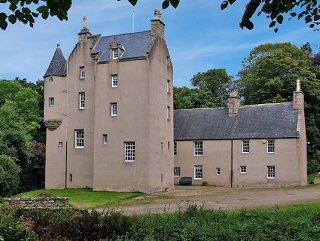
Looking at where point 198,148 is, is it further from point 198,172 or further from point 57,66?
point 57,66

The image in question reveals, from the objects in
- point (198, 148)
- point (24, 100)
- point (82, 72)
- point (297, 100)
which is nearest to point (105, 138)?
Answer: point (82, 72)

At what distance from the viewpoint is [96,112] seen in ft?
122

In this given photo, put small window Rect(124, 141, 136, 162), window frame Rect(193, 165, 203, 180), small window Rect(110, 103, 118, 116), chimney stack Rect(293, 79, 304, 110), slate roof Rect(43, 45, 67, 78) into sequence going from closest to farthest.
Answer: small window Rect(124, 141, 136, 162) < small window Rect(110, 103, 118, 116) < slate roof Rect(43, 45, 67, 78) < chimney stack Rect(293, 79, 304, 110) < window frame Rect(193, 165, 203, 180)

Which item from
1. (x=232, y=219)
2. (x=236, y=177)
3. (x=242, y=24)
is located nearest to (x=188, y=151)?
(x=236, y=177)

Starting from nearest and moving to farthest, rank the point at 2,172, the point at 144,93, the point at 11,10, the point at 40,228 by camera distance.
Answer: the point at 11,10 → the point at 40,228 → the point at 2,172 → the point at 144,93

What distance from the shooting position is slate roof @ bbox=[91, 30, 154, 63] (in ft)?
119

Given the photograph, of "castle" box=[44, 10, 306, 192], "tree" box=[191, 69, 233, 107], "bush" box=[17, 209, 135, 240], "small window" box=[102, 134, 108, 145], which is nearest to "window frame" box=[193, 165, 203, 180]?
"castle" box=[44, 10, 306, 192]

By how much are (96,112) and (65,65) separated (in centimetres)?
698

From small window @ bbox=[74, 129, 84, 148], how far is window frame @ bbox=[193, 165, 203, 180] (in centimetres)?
1217

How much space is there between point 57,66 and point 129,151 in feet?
38.3

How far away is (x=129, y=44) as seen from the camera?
37.5m

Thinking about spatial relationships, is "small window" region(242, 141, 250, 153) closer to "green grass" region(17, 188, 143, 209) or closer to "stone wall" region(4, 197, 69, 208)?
"green grass" region(17, 188, 143, 209)

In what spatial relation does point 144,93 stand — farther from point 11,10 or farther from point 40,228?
point 11,10

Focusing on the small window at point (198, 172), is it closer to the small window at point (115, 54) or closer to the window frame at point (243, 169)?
the window frame at point (243, 169)
